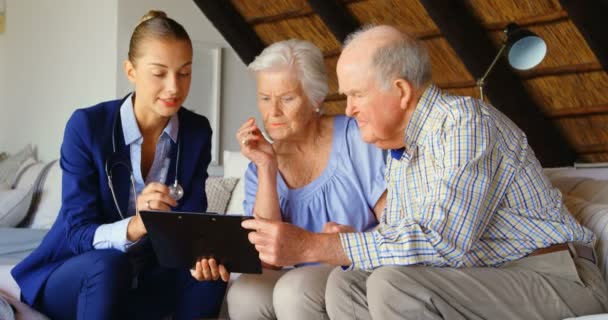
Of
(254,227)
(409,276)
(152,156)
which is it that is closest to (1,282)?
(152,156)

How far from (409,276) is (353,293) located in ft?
0.55

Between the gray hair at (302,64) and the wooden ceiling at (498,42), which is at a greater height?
the wooden ceiling at (498,42)

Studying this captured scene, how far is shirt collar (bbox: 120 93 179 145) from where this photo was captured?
7.98 ft

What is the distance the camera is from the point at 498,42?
5074 millimetres

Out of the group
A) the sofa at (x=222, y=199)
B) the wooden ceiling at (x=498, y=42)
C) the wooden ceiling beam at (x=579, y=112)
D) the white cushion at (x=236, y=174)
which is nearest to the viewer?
the sofa at (x=222, y=199)

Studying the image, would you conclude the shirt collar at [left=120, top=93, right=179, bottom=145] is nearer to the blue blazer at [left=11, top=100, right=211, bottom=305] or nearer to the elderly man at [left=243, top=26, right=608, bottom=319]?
the blue blazer at [left=11, top=100, right=211, bottom=305]

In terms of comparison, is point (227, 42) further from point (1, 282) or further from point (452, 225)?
point (452, 225)

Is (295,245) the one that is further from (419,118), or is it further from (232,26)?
(232,26)

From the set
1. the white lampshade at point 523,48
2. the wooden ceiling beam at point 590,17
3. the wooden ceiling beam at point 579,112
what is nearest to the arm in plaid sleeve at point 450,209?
the white lampshade at point 523,48

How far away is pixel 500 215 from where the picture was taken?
201cm

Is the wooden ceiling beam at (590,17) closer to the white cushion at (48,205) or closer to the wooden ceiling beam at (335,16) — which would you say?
the wooden ceiling beam at (335,16)

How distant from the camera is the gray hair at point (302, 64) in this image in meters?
2.57

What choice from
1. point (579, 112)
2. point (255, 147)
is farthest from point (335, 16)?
point (255, 147)

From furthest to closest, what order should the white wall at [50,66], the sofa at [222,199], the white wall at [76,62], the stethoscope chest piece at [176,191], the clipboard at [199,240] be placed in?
the white wall at [50,66] < the white wall at [76,62] < the stethoscope chest piece at [176,191] < the sofa at [222,199] < the clipboard at [199,240]
